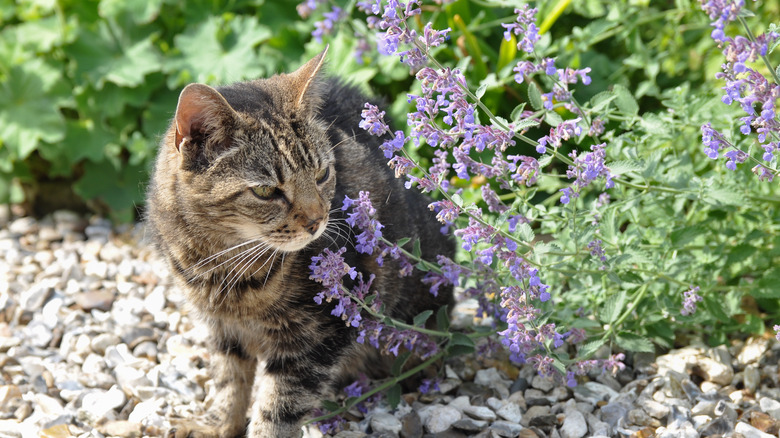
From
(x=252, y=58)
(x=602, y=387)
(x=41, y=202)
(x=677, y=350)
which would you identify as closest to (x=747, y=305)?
(x=677, y=350)

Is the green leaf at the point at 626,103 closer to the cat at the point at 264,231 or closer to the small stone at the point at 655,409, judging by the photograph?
the cat at the point at 264,231

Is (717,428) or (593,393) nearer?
(717,428)

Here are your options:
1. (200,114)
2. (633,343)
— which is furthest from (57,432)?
(633,343)

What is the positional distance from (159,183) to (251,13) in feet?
8.18

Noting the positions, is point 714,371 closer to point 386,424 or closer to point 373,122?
point 386,424

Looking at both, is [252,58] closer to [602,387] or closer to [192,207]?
[192,207]

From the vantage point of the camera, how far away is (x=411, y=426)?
265cm

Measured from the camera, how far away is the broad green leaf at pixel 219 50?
13.5ft

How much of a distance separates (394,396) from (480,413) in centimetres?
33

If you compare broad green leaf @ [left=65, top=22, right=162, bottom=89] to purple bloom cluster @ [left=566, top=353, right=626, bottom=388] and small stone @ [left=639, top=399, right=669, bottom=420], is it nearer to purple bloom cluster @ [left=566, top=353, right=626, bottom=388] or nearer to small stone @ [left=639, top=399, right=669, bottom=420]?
purple bloom cluster @ [left=566, top=353, right=626, bottom=388]

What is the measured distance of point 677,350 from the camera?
305 centimetres

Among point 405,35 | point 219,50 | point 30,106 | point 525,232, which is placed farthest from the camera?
point 30,106

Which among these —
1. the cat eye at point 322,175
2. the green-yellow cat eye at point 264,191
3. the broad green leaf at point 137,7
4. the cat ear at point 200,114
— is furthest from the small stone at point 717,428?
the broad green leaf at point 137,7

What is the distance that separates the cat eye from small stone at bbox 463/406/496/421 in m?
0.99
